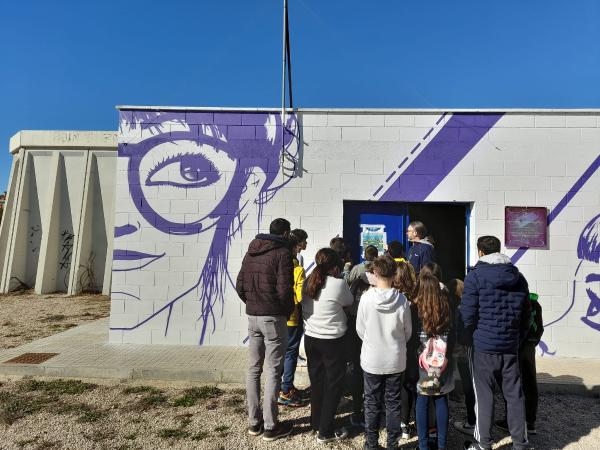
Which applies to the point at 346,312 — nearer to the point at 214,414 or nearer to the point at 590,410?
the point at 214,414

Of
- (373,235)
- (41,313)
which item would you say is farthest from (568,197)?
(41,313)

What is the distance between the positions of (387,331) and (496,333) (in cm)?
87

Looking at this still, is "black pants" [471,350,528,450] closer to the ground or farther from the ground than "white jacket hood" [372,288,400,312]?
closer to the ground

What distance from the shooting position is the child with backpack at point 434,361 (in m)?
3.17

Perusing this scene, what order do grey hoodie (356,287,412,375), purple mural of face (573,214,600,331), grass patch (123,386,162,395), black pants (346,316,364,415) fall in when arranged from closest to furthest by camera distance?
grey hoodie (356,287,412,375)
black pants (346,316,364,415)
grass patch (123,386,162,395)
purple mural of face (573,214,600,331)

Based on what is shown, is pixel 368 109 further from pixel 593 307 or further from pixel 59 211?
pixel 59 211

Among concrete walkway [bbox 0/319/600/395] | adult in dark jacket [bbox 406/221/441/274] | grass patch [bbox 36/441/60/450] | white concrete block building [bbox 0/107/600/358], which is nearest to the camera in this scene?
→ grass patch [bbox 36/441/60/450]

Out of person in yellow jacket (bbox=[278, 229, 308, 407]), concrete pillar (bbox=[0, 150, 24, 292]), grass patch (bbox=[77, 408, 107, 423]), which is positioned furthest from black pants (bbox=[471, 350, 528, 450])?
concrete pillar (bbox=[0, 150, 24, 292])

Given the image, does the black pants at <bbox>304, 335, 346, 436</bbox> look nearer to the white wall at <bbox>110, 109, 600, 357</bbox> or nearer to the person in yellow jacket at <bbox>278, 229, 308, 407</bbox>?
the person in yellow jacket at <bbox>278, 229, 308, 407</bbox>

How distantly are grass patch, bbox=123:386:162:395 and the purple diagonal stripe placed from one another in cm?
394

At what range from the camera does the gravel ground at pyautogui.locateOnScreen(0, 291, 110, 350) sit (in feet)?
25.1

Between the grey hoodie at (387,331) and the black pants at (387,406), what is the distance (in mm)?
85

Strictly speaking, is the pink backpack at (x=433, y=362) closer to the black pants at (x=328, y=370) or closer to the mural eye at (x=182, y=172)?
the black pants at (x=328, y=370)

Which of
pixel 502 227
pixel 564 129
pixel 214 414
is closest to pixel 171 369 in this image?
pixel 214 414
